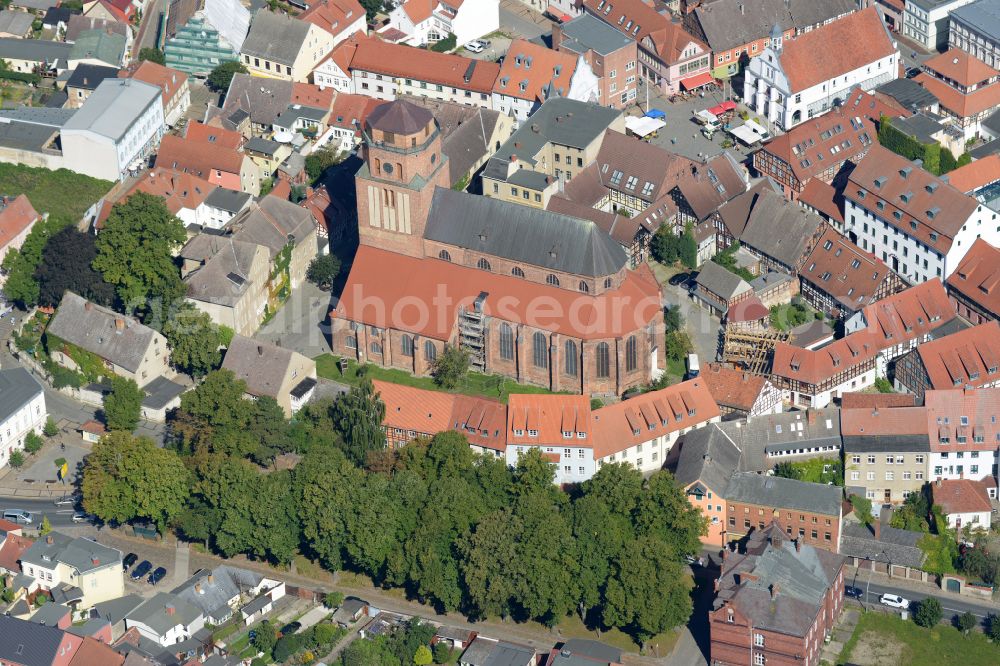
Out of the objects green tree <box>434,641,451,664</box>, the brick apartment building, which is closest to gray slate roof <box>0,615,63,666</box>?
green tree <box>434,641,451,664</box>

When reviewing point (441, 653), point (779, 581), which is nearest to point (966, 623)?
point (779, 581)

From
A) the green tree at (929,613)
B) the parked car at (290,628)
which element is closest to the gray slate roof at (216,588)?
the parked car at (290,628)

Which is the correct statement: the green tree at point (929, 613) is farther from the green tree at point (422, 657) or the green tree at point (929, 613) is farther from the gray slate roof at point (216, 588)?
the gray slate roof at point (216, 588)

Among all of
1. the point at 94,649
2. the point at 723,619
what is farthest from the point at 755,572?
the point at 94,649

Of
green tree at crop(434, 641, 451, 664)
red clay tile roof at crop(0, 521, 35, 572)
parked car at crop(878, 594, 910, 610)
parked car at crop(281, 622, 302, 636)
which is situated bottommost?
parked car at crop(281, 622, 302, 636)

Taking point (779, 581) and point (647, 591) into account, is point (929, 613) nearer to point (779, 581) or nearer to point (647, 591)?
point (779, 581)

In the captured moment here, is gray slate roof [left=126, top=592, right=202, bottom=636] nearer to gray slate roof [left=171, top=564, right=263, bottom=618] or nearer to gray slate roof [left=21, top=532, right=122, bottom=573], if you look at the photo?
gray slate roof [left=171, top=564, right=263, bottom=618]
